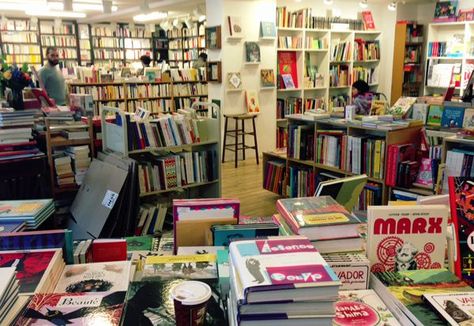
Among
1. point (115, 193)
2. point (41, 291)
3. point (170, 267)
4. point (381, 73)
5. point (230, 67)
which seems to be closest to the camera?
point (41, 291)

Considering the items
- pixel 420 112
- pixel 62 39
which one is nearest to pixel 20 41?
pixel 62 39

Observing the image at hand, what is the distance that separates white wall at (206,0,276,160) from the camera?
634 centimetres

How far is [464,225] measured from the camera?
4.36ft

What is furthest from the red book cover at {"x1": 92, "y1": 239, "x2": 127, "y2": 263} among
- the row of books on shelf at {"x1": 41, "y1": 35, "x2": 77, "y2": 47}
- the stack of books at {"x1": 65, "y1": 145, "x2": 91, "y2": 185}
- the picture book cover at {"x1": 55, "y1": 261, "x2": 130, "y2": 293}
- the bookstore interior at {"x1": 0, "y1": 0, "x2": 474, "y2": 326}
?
the row of books on shelf at {"x1": 41, "y1": 35, "x2": 77, "y2": 47}

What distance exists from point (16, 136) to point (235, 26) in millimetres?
3870

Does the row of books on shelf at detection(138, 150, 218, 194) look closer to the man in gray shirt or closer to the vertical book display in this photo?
the man in gray shirt

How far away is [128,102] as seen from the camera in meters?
7.72

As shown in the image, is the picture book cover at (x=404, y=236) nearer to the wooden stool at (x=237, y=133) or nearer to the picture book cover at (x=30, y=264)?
the picture book cover at (x=30, y=264)

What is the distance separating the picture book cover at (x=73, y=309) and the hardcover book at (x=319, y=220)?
21.6 inches

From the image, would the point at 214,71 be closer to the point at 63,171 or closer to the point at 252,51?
the point at 252,51

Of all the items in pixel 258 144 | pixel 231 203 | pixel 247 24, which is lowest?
pixel 258 144

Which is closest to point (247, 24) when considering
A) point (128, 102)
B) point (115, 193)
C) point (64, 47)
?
point (128, 102)

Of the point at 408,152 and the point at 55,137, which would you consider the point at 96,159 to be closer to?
the point at 55,137

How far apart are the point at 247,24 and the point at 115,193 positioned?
414 centimetres
